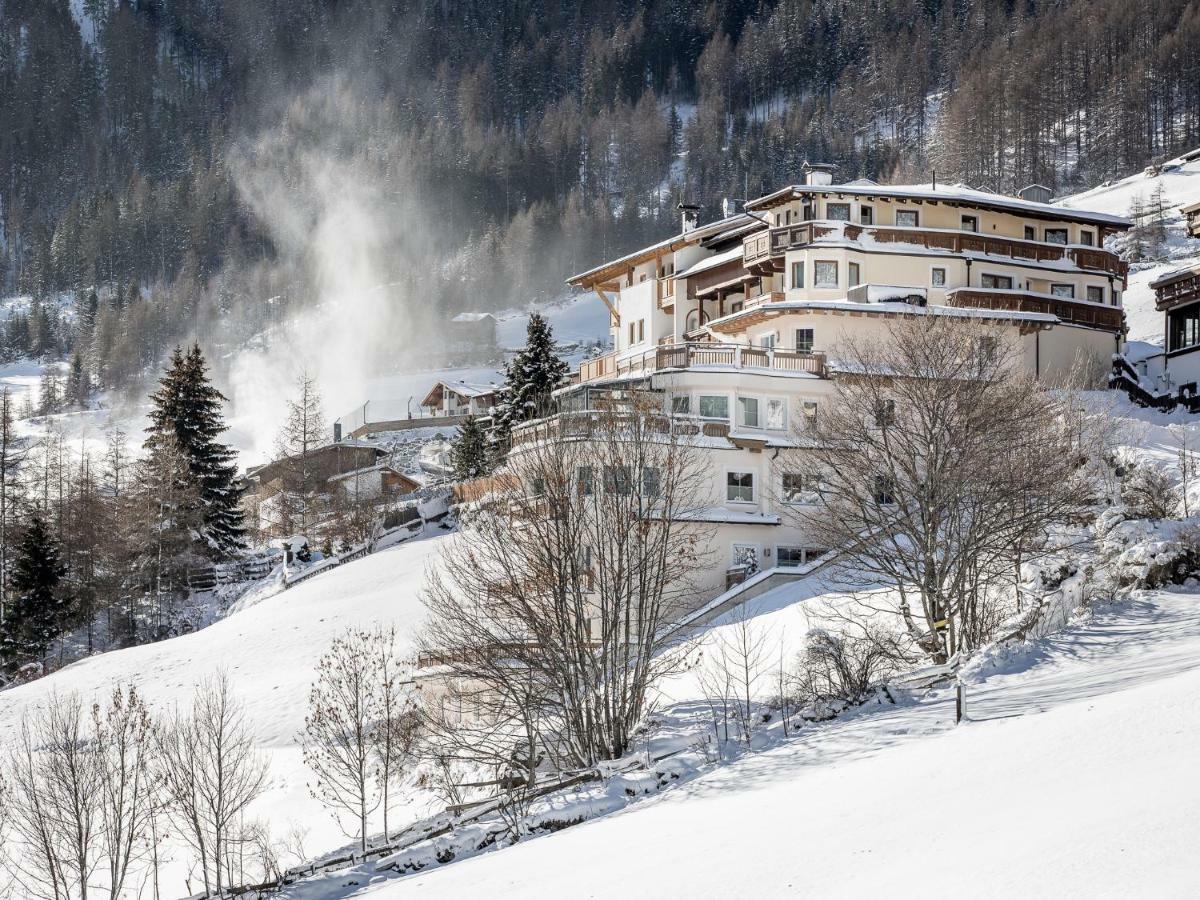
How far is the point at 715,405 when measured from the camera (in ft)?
159

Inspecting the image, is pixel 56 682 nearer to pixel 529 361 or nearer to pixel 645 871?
pixel 529 361

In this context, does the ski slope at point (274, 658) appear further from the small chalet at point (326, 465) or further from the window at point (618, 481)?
the small chalet at point (326, 465)

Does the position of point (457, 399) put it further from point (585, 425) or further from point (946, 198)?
point (585, 425)

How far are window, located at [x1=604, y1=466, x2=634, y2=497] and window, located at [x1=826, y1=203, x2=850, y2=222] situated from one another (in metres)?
32.4

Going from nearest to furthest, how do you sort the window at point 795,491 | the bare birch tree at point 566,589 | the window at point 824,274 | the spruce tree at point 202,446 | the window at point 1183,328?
the bare birch tree at point 566,589 < the window at point 795,491 < the window at point 1183,328 < the window at point 824,274 < the spruce tree at point 202,446

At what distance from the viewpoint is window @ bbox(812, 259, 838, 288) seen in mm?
59031

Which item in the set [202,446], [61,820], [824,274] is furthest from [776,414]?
[202,446]

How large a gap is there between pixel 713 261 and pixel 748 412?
1795 centimetres

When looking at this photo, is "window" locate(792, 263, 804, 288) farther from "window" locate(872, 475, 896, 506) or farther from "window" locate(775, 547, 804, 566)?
"window" locate(872, 475, 896, 506)

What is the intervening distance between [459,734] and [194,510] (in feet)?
125

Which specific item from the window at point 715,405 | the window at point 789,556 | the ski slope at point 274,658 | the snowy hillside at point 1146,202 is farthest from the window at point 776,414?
the snowy hillside at point 1146,202

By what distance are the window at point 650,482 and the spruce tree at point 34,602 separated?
36335mm

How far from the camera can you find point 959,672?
24781 millimetres

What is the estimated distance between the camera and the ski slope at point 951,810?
1273 centimetres
